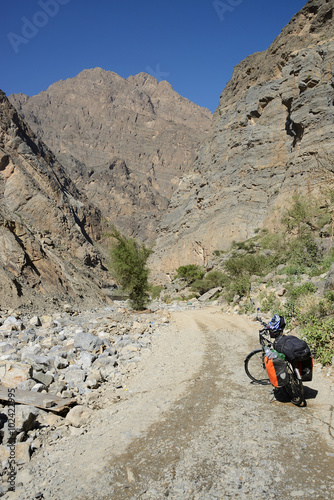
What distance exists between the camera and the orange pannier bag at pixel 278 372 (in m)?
4.30

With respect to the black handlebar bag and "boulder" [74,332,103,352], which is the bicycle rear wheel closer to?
the black handlebar bag

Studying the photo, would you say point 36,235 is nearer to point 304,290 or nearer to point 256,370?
point 304,290

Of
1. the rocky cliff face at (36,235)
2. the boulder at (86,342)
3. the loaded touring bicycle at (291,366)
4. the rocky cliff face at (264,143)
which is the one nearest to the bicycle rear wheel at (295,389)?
the loaded touring bicycle at (291,366)

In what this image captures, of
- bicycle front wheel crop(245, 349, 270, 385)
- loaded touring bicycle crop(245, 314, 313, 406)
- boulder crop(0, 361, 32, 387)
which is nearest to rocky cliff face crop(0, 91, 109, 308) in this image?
boulder crop(0, 361, 32, 387)

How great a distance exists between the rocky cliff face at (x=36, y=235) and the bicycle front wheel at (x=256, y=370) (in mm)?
10650

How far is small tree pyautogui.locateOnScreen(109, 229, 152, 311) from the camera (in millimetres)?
18688

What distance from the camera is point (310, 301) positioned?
27.4ft

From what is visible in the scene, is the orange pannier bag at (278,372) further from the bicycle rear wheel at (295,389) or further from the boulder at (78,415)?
the boulder at (78,415)

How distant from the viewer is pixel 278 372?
4.38m

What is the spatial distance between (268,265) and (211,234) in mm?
23466

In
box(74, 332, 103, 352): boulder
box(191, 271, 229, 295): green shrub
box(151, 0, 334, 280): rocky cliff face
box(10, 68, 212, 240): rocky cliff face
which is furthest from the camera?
box(10, 68, 212, 240): rocky cliff face

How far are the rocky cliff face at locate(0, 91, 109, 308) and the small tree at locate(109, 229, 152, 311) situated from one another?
3735mm

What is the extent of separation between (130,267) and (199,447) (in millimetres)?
15602

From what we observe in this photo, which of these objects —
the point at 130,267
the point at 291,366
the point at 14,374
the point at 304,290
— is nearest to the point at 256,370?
the point at 291,366
